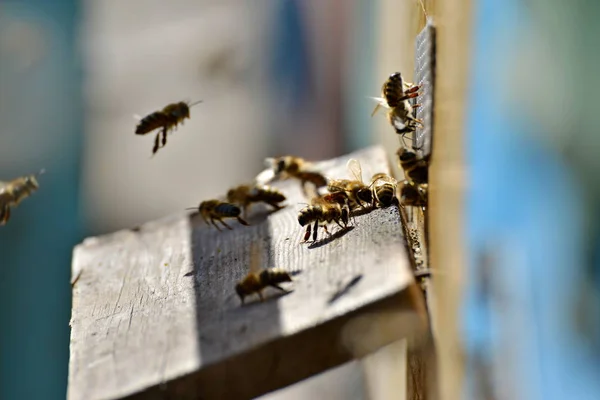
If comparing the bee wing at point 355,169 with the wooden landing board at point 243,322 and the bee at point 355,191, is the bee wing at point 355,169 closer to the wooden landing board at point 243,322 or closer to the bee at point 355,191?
the bee at point 355,191

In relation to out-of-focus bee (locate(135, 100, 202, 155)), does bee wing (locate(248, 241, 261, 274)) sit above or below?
below

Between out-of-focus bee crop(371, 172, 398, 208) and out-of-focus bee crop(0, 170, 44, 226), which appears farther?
out-of-focus bee crop(0, 170, 44, 226)

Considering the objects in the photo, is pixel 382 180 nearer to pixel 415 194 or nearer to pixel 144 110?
pixel 415 194

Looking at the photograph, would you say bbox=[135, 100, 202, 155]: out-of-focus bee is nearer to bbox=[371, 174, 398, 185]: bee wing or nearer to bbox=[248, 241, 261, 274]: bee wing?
bbox=[248, 241, 261, 274]: bee wing

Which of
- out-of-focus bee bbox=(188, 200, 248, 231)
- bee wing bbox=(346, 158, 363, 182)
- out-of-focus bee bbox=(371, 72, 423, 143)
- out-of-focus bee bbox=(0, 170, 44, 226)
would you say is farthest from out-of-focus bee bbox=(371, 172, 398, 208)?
out-of-focus bee bbox=(0, 170, 44, 226)

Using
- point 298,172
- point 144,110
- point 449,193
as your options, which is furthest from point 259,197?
point 144,110

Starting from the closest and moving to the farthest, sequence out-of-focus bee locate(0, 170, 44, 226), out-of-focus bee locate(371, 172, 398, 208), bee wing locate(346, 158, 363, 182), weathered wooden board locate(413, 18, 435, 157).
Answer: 1. weathered wooden board locate(413, 18, 435, 157)
2. out-of-focus bee locate(371, 172, 398, 208)
3. bee wing locate(346, 158, 363, 182)
4. out-of-focus bee locate(0, 170, 44, 226)
